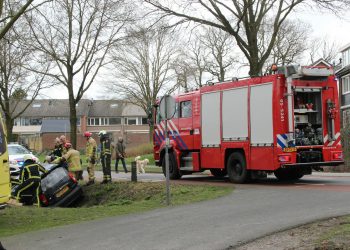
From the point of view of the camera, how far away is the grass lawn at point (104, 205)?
1051 centimetres

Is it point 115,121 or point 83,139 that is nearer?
point 83,139

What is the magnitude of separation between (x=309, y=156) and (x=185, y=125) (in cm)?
483

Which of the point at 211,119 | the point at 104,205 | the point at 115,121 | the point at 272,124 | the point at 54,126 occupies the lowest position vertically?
the point at 104,205

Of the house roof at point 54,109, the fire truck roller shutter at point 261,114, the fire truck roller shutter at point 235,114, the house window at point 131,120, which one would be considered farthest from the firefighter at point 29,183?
the house roof at point 54,109

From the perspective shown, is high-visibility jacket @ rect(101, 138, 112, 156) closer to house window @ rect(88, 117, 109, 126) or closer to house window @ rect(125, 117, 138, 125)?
house window @ rect(125, 117, 138, 125)

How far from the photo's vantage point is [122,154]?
2503 centimetres

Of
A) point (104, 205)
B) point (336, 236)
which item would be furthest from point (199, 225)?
point (104, 205)

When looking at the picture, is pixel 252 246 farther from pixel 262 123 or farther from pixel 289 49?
pixel 289 49

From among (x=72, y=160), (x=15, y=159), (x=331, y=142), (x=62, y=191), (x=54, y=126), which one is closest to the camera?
(x=331, y=142)

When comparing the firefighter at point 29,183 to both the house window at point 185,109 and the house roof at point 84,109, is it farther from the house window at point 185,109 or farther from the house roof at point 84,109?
the house roof at point 84,109

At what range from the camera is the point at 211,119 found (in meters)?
16.2

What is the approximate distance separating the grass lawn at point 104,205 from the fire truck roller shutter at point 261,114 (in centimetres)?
174

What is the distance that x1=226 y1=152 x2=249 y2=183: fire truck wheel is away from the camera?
49.5 feet

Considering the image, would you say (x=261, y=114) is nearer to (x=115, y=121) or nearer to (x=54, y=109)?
(x=115, y=121)
